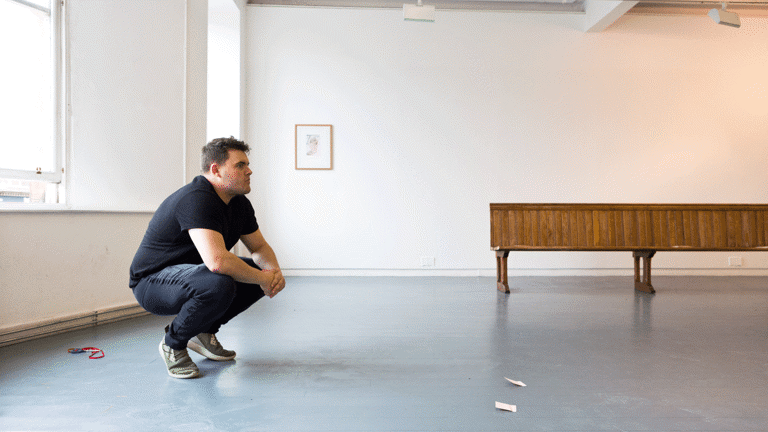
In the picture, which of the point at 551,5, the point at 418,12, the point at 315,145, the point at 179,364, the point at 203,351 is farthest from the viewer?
the point at 551,5

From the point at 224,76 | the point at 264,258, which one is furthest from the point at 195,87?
the point at 264,258

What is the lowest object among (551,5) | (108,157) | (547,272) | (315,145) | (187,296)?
(547,272)

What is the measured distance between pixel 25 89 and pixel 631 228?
4.94 m

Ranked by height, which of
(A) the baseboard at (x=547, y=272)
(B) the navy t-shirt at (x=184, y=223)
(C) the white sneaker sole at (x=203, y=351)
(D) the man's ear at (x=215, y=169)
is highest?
(D) the man's ear at (x=215, y=169)

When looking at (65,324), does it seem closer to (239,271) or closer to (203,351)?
(203,351)

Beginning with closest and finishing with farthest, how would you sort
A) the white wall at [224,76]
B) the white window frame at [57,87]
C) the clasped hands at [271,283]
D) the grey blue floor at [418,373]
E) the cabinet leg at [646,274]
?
the grey blue floor at [418,373] < the clasped hands at [271,283] < the white window frame at [57,87] < the cabinet leg at [646,274] < the white wall at [224,76]

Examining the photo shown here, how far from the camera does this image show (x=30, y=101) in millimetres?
2887

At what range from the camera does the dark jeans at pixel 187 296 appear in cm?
188

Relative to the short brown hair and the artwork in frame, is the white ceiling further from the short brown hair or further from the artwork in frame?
Result: the short brown hair

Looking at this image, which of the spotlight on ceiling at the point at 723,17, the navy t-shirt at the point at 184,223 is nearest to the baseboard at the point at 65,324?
the navy t-shirt at the point at 184,223

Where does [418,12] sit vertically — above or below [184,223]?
above

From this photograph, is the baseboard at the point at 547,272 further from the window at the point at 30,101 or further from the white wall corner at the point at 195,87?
the window at the point at 30,101

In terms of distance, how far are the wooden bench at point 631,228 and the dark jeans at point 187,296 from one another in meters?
3.10

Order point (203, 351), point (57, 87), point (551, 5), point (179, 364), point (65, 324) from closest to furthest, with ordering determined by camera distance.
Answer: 1. point (179, 364)
2. point (203, 351)
3. point (65, 324)
4. point (57, 87)
5. point (551, 5)
